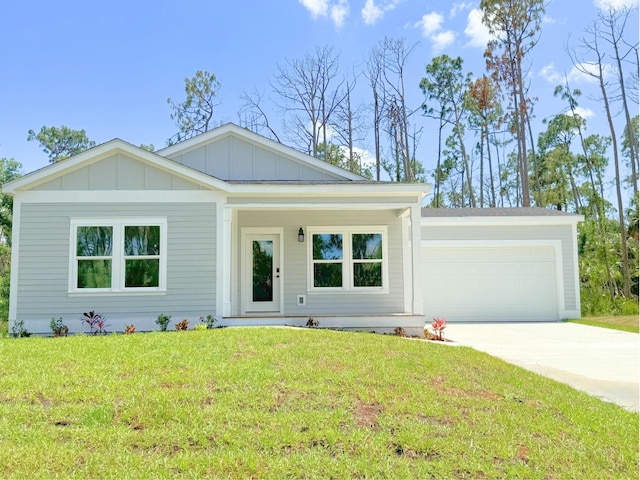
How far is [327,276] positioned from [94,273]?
17.0ft

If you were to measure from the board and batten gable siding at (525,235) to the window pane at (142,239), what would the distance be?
7487mm

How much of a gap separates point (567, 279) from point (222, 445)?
12.8m

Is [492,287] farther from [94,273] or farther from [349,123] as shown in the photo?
[349,123]

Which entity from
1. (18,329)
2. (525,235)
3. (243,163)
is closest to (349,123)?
(525,235)

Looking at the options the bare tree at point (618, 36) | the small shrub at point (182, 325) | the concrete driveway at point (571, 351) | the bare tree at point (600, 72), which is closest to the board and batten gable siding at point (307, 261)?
the concrete driveway at point (571, 351)

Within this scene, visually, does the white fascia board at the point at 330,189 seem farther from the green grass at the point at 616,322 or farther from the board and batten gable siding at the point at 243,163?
the green grass at the point at 616,322

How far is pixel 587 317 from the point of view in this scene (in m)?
13.7

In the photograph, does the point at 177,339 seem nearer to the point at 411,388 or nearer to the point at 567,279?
the point at 411,388

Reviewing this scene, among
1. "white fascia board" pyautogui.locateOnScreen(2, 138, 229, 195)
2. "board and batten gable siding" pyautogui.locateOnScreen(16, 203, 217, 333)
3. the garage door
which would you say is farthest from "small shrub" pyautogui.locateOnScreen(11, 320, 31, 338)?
the garage door

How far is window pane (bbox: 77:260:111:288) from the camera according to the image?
9352 mm

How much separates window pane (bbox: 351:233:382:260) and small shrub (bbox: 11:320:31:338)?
7.17 m

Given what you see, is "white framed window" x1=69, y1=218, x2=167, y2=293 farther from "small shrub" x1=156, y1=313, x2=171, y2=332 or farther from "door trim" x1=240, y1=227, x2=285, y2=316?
"door trim" x1=240, y1=227, x2=285, y2=316

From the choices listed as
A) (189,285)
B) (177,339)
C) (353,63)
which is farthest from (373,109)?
(177,339)

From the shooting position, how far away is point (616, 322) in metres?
12.2
